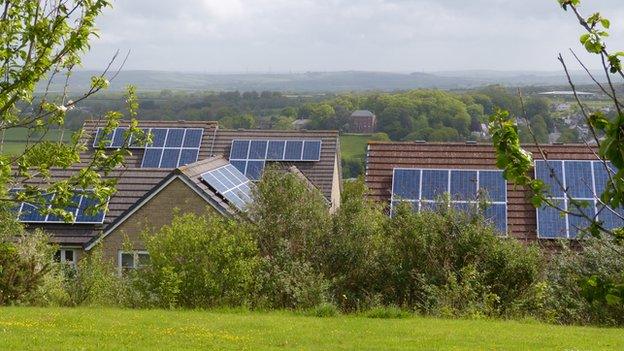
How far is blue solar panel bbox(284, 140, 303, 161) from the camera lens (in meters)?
41.0

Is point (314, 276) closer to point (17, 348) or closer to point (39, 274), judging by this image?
point (39, 274)

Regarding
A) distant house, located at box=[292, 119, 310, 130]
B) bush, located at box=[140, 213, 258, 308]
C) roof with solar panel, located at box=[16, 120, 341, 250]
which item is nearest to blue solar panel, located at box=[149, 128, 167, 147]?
roof with solar panel, located at box=[16, 120, 341, 250]

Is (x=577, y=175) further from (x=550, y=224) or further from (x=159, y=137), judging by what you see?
(x=159, y=137)

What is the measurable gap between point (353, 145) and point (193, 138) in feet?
171

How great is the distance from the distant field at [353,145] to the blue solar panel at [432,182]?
51984mm

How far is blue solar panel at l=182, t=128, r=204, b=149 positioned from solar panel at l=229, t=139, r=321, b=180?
172cm

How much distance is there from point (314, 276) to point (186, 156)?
2197 cm

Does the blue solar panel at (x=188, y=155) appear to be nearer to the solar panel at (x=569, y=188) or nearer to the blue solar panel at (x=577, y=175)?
the solar panel at (x=569, y=188)

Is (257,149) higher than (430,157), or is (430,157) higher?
(257,149)

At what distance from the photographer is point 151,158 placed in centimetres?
4119

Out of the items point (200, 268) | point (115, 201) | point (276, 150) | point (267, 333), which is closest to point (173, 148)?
point (276, 150)

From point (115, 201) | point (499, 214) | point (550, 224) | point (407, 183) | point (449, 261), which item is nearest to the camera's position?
point (449, 261)

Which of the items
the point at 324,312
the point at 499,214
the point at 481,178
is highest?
the point at 481,178

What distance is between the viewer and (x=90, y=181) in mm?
9594
